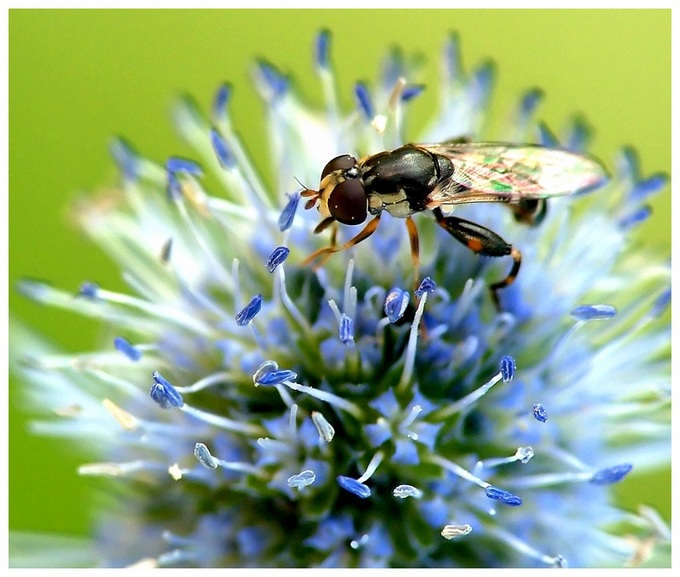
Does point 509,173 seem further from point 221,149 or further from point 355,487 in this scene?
point 355,487

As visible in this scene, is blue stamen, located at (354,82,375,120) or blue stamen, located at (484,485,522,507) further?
blue stamen, located at (354,82,375,120)

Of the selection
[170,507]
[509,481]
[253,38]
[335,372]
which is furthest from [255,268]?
[253,38]

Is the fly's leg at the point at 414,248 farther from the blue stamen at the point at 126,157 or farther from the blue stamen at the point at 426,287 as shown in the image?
the blue stamen at the point at 126,157

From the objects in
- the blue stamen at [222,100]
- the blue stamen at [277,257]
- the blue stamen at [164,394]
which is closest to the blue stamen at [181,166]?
the blue stamen at [222,100]

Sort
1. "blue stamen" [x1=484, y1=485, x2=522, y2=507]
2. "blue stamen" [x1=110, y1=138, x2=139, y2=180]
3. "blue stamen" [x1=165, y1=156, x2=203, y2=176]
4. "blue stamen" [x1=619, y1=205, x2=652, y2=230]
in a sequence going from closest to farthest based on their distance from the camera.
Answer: "blue stamen" [x1=484, y1=485, x2=522, y2=507], "blue stamen" [x1=165, y1=156, x2=203, y2=176], "blue stamen" [x1=619, y1=205, x2=652, y2=230], "blue stamen" [x1=110, y1=138, x2=139, y2=180]

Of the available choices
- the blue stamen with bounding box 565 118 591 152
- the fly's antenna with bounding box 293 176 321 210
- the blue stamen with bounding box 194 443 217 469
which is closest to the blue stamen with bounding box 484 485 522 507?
the blue stamen with bounding box 194 443 217 469

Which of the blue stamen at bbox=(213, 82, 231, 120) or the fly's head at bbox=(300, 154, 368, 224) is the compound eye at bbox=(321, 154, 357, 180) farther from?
the blue stamen at bbox=(213, 82, 231, 120)

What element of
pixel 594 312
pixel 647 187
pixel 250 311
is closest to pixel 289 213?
pixel 250 311

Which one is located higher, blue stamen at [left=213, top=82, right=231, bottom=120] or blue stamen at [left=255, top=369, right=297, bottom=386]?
blue stamen at [left=213, top=82, right=231, bottom=120]

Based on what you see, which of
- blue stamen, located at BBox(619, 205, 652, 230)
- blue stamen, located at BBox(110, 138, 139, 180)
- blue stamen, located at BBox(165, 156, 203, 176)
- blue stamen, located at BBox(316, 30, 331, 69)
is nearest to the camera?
blue stamen, located at BBox(165, 156, 203, 176)
